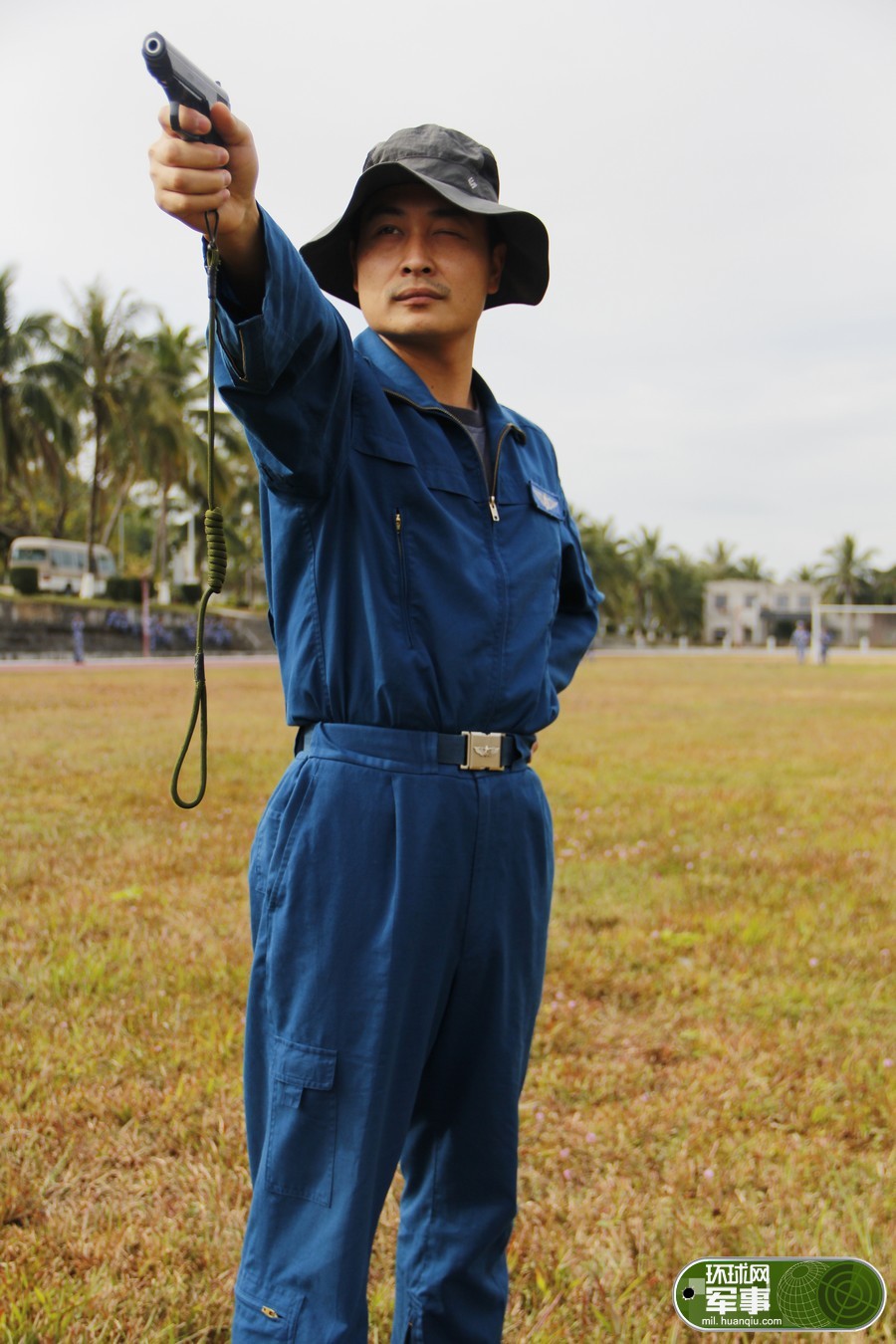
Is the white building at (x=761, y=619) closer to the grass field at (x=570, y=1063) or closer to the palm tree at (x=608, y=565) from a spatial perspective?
the palm tree at (x=608, y=565)

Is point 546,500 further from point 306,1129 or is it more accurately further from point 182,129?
point 306,1129

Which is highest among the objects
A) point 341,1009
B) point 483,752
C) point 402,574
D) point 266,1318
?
point 402,574

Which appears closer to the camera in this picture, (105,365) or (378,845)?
(378,845)

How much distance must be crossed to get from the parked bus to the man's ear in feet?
112

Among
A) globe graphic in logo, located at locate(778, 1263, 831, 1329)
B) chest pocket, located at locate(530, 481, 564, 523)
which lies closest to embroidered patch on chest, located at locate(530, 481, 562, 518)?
chest pocket, located at locate(530, 481, 564, 523)

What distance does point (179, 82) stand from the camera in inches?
41.7

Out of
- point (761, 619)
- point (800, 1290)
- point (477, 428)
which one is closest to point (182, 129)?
point (477, 428)

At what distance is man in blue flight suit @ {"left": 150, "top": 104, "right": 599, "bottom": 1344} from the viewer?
1.40 m

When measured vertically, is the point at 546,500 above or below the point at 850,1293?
above

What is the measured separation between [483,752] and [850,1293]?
50.0 inches

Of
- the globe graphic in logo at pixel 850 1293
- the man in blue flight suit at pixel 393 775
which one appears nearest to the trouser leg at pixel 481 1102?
the man in blue flight suit at pixel 393 775

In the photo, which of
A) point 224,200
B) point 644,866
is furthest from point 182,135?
point 644,866

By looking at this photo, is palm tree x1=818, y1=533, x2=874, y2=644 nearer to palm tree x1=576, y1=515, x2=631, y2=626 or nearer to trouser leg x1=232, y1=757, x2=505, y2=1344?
palm tree x1=576, y1=515, x2=631, y2=626

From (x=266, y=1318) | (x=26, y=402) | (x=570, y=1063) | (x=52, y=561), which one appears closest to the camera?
(x=266, y=1318)
